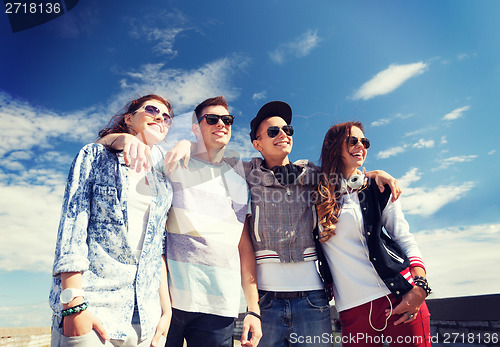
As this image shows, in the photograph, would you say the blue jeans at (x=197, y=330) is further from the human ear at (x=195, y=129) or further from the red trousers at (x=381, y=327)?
the human ear at (x=195, y=129)

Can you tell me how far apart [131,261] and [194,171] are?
1.06 metres

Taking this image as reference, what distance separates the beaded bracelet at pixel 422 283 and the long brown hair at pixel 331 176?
32.1 inches

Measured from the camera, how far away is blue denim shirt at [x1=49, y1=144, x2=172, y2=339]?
211 cm

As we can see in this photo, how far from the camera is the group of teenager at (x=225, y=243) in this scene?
2219 millimetres

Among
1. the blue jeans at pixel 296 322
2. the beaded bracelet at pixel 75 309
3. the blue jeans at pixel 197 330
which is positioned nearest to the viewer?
the beaded bracelet at pixel 75 309

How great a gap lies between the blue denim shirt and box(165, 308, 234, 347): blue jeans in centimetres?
30

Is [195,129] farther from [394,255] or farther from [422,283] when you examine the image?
[422,283]

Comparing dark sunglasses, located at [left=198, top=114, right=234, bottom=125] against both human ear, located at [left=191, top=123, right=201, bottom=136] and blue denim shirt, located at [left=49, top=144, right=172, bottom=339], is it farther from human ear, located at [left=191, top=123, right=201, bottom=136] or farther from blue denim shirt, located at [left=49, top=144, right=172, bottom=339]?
blue denim shirt, located at [left=49, top=144, right=172, bottom=339]

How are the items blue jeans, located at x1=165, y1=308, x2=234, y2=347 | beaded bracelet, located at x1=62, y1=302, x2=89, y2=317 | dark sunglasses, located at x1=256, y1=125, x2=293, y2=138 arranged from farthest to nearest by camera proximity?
dark sunglasses, located at x1=256, y1=125, x2=293, y2=138, blue jeans, located at x1=165, y1=308, x2=234, y2=347, beaded bracelet, located at x1=62, y1=302, x2=89, y2=317

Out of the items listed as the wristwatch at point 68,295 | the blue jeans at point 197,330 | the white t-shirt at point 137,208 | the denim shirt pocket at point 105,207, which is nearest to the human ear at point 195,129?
the white t-shirt at point 137,208

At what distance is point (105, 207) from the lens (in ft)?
7.60

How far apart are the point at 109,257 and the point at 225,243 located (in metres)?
0.96

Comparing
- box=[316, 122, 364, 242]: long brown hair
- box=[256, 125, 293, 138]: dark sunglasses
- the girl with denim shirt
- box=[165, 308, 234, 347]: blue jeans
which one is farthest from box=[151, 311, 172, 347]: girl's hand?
box=[256, 125, 293, 138]: dark sunglasses

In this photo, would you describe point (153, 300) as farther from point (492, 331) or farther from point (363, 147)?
point (492, 331)
